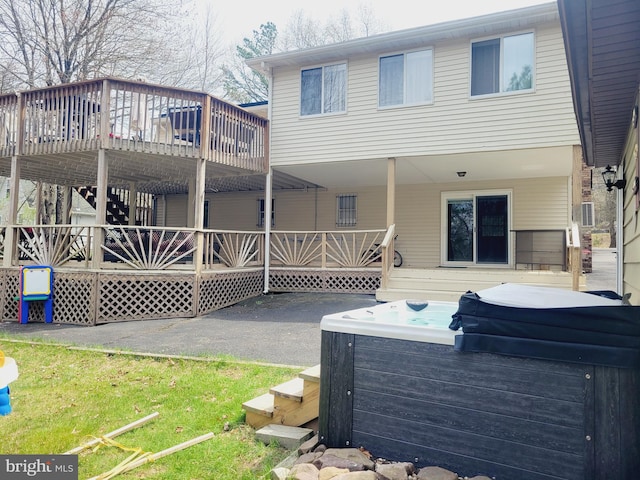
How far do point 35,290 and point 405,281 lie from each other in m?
7.19

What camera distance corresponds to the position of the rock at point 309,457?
2.81 meters

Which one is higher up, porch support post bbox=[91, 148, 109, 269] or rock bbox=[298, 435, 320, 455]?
porch support post bbox=[91, 148, 109, 269]

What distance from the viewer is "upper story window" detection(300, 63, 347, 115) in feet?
33.4

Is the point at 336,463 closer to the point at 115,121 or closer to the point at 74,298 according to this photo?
the point at 74,298

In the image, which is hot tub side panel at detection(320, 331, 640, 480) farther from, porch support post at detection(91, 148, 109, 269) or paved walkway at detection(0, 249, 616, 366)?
porch support post at detection(91, 148, 109, 269)

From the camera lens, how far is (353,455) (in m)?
2.82

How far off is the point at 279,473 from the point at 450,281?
6791 mm

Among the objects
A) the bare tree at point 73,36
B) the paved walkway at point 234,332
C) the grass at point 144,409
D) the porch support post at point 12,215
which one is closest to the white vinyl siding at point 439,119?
the paved walkway at point 234,332

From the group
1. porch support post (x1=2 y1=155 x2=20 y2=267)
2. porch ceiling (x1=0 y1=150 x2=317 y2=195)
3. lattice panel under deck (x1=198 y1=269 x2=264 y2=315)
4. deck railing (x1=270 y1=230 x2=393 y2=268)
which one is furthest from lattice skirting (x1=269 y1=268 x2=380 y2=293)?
porch support post (x1=2 y1=155 x2=20 y2=267)

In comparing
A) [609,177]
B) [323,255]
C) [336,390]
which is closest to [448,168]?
[323,255]

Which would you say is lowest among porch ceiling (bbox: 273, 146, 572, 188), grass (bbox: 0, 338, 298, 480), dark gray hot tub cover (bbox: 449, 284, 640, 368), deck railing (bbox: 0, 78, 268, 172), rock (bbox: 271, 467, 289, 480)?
grass (bbox: 0, 338, 298, 480)

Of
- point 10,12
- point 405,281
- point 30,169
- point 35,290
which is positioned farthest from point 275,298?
point 10,12

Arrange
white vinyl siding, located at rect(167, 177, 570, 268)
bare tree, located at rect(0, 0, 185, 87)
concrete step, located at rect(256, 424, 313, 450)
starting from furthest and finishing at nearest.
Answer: bare tree, located at rect(0, 0, 185, 87), white vinyl siding, located at rect(167, 177, 570, 268), concrete step, located at rect(256, 424, 313, 450)

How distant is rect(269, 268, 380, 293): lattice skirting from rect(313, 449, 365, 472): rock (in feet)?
23.8
